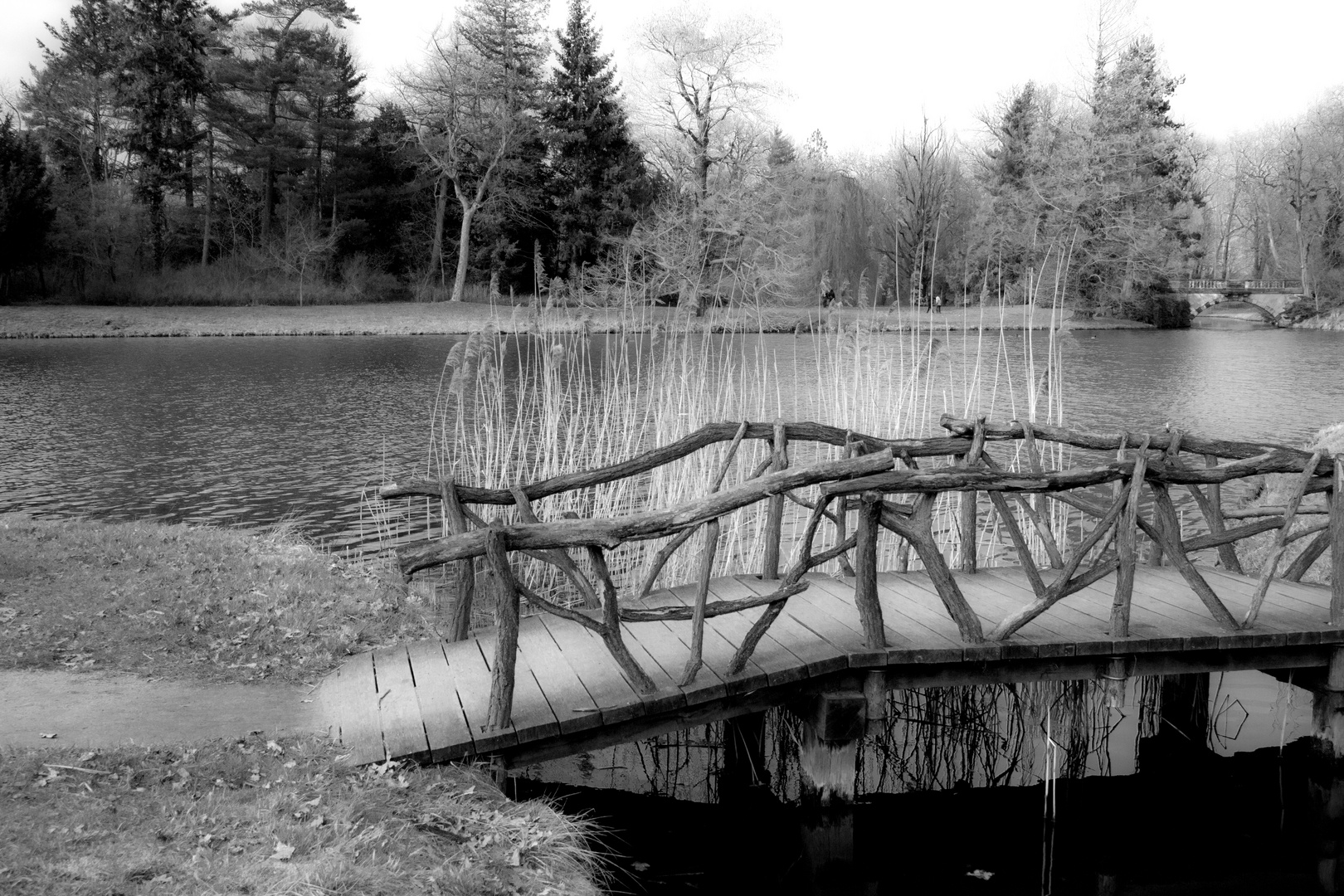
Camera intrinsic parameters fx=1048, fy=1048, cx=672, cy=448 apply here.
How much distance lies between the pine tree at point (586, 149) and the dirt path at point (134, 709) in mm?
38951

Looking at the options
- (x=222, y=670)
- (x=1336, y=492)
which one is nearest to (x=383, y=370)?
(x=222, y=670)

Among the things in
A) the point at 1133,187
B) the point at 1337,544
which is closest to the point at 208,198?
the point at 1133,187

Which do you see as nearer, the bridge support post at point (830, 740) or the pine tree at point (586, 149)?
the bridge support post at point (830, 740)

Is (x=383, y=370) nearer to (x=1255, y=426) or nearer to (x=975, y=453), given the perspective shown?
(x=1255, y=426)

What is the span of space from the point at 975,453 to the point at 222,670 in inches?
168

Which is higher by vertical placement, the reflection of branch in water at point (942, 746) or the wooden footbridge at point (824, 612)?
the wooden footbridge at point (824, 612)

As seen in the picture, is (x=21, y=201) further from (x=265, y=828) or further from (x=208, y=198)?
(x=265, y=828)

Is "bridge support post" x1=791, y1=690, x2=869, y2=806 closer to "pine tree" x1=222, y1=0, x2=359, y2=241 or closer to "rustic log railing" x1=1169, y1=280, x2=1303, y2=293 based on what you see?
"pine tree" x1=222, y1=0, x2=359, y2=241

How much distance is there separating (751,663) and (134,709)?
9.15 feet

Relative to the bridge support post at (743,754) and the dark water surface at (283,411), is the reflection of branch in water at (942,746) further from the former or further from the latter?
the dark water surface at (283,411)

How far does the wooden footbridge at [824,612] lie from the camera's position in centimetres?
434

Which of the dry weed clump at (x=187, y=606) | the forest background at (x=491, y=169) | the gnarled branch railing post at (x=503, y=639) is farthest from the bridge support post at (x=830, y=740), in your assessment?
the forest background at (x=491, y=169)

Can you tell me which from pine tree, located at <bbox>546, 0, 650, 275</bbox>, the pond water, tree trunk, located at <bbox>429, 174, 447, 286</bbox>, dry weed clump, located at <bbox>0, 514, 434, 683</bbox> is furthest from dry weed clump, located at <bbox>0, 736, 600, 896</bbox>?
tree trunk, located at <bbox>429, 174, 447, 286</bbox>

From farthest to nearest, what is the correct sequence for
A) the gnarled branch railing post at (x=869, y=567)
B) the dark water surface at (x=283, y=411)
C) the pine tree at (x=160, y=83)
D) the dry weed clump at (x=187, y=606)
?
the pine tree at (x=160, y=83) → the dark water surface at (x=283, y=411) → the dry weed clump at (x=187, y=606) → the gnarled branch railing post at (x=869, y=567)
